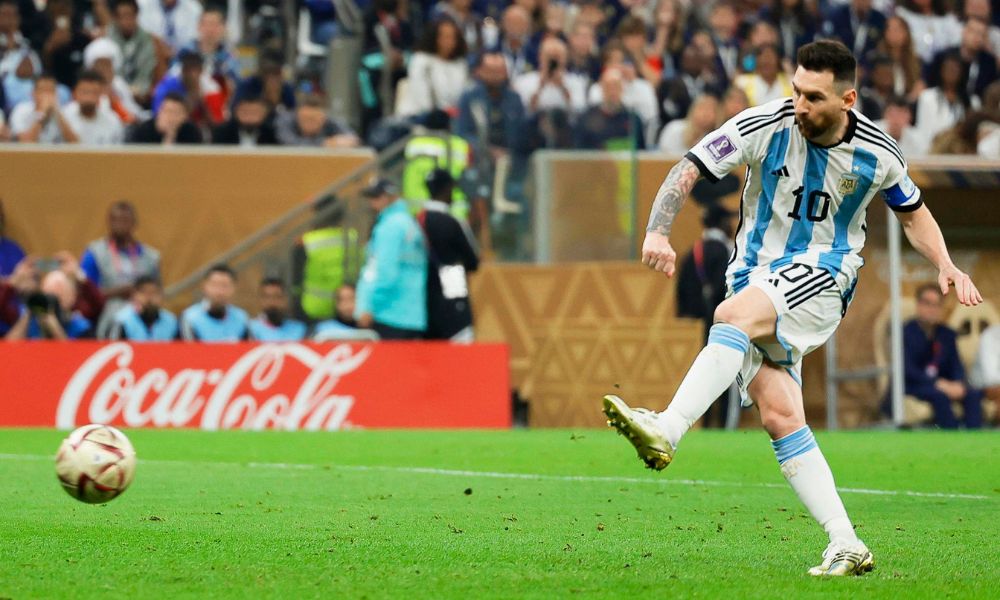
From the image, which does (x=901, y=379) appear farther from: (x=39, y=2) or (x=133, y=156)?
(x=39, y=2)

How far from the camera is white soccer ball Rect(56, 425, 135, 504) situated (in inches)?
261

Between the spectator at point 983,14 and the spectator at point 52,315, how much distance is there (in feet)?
42.2

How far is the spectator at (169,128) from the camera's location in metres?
17.7

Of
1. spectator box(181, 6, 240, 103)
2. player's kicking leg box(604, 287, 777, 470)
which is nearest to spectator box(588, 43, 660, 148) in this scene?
spectator box(181, 6, 240, 103)

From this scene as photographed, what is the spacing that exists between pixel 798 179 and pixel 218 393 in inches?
399

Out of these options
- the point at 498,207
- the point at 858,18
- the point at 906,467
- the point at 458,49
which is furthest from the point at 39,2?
the point at 906,467

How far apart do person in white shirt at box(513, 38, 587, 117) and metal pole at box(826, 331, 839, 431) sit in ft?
13.0

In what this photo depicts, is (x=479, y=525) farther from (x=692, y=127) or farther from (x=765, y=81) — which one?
(x=765, y=81)

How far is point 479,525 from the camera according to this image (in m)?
7.68

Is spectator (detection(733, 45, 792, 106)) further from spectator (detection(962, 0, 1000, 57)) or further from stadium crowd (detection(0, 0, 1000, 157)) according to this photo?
spectator (detection(962, 0, 1000, 57))

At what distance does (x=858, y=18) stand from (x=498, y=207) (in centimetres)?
758

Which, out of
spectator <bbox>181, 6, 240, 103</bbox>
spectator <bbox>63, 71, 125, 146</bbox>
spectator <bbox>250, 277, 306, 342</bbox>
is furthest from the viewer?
spectator <bbox>181, 6, 240, 103</bbox>

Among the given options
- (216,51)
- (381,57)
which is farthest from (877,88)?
(216,51)

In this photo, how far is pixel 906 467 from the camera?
11742mm
